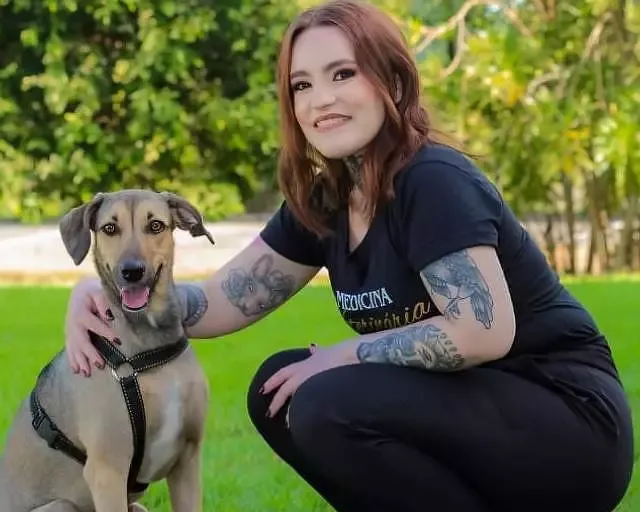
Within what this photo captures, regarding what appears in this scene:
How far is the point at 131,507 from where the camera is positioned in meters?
3.20

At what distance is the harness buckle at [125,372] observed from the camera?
119 inches

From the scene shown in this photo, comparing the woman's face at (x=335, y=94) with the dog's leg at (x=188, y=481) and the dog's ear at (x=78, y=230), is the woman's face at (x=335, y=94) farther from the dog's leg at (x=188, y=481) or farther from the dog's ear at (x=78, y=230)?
the dog's leg at (x=188, y=481)

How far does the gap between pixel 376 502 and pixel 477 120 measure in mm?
12254

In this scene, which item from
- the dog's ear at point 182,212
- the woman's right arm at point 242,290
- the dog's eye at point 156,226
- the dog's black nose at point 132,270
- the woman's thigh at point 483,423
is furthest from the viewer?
the woman's right arm at point 242,290

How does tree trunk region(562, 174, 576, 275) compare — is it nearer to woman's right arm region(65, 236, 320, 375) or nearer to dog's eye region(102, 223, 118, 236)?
woman's right arm region(65, 236, 320, 375)

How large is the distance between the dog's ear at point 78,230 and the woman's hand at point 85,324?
11 cm

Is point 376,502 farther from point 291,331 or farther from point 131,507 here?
point 291,331

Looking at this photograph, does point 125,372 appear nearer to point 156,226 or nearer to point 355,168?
point 156,226

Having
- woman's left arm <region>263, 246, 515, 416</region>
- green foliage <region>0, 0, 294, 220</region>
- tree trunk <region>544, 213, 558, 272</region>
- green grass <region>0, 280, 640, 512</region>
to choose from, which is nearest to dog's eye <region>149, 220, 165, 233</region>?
woman's left arm <region>263, 246, 515, 416</region>

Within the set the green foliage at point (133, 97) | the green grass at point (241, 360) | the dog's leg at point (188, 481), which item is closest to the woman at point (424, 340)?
the dog's leg at point (188, 481)

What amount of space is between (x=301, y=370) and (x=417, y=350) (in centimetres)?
40

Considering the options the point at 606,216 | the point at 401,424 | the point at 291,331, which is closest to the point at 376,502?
the point at 401,424

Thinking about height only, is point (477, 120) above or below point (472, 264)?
below

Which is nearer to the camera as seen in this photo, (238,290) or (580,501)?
(580,501)
